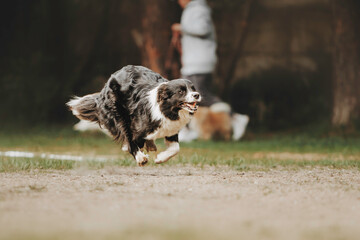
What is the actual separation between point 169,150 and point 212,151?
372 cm

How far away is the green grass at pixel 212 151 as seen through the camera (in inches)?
345

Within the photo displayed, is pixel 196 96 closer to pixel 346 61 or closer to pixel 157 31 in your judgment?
pixel 157 31

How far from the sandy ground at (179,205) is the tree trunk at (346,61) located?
650 cm

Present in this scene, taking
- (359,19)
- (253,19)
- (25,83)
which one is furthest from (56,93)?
(359,19)

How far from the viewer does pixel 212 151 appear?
1130 centimetres

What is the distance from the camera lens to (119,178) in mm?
7234

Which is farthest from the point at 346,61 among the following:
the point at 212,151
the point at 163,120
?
the point at 163,120

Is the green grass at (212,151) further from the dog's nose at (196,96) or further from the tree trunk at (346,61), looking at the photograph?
the dog's nose at (196,96)

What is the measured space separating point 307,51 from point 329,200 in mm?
11705

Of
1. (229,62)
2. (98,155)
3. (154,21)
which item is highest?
(154,21)

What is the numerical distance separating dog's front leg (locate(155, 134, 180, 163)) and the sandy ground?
201mm

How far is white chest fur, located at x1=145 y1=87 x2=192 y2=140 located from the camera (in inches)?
290

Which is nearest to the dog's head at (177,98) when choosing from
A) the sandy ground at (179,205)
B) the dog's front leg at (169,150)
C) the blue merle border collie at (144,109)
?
the blue merle border collie at (144,109)

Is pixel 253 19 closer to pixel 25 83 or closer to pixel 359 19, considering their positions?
pixel 359 19
